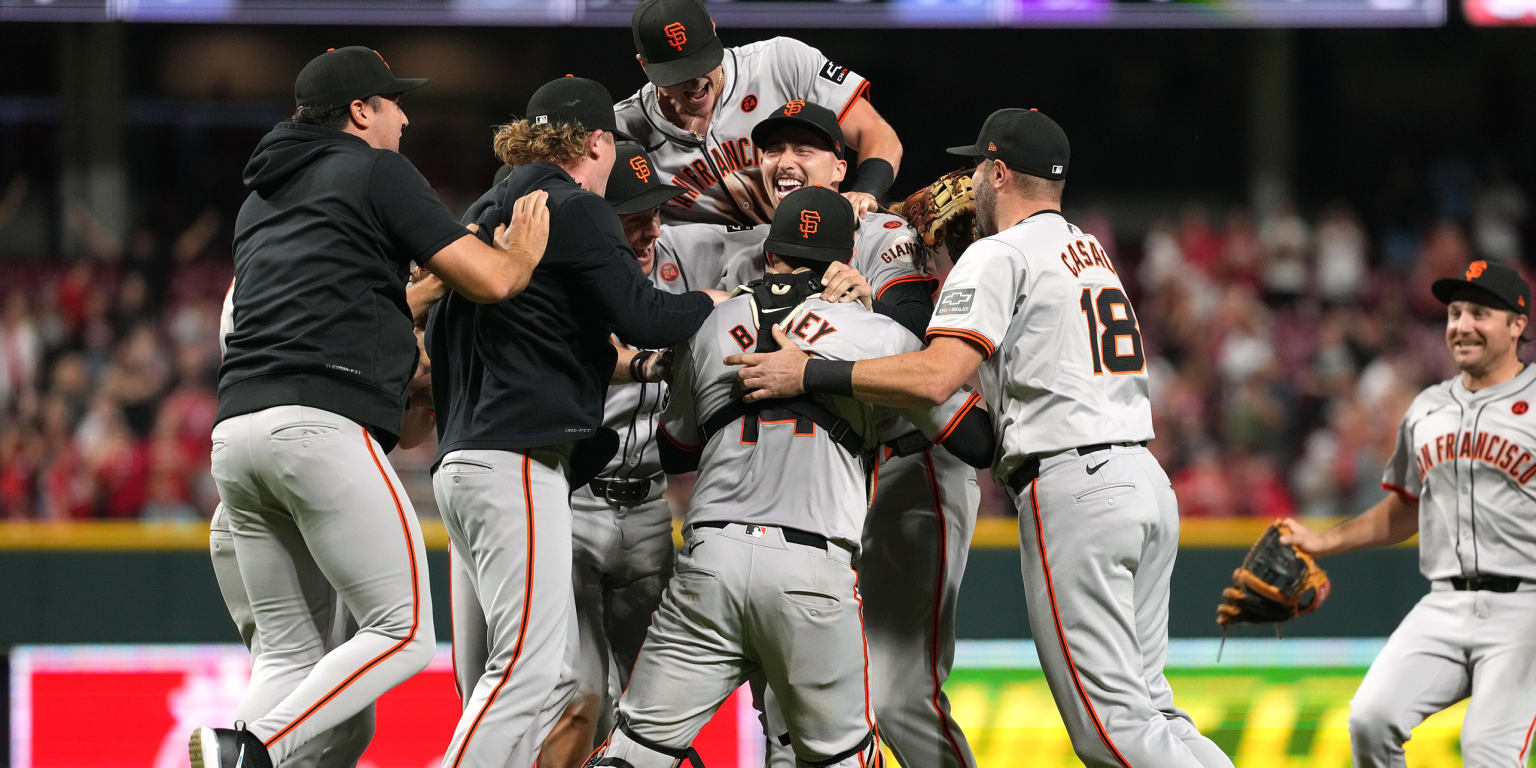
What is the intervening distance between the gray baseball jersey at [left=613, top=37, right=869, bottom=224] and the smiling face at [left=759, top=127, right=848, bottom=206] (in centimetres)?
47

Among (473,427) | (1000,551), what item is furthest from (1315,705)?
(473,427)

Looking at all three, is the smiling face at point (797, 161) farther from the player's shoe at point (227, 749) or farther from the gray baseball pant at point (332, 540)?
the player's shoe at point (227, 749)

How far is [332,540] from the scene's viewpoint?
3.96 m

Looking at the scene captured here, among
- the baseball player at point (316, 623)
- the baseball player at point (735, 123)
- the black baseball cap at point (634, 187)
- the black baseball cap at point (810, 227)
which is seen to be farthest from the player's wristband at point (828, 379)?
the baseball player at point (316, 623)

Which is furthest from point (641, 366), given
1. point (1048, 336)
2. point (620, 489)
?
point (1048, 336)

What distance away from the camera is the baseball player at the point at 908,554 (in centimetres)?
474

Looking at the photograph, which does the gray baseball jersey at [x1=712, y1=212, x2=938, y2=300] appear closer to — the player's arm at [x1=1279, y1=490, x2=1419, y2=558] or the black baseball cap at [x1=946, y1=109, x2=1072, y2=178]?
the black baseball cap at [x1=946, y1=109, x2=1072, y2=178]

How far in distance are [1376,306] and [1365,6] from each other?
3473 mm

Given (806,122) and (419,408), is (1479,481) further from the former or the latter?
(419,408)

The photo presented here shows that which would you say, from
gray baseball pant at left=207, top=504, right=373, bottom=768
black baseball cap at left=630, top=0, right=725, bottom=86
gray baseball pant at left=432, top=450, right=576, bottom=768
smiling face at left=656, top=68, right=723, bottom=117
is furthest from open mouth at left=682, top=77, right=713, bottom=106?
gray baseball pant at left=207, top=504, right=373, bottom=768

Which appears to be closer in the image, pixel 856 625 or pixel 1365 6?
pixel 856 625

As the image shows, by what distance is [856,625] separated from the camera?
13.8ft

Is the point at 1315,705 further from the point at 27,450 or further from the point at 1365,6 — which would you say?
the point at 27,450

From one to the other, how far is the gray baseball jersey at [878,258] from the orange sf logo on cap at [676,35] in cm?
72
